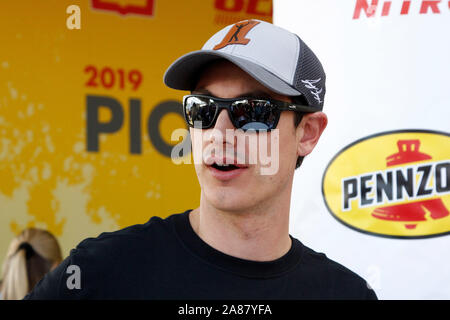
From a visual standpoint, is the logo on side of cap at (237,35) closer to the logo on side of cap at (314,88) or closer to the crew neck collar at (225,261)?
the logo on side of cap at (314,88)

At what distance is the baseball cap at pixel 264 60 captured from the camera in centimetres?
139

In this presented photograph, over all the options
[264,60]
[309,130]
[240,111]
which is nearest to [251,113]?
[240,111]

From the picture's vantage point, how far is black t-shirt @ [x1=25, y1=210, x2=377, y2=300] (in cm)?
133

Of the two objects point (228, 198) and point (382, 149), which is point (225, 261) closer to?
point (228, 198)

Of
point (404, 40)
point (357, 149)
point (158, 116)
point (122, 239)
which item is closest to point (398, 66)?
point (404, 40)

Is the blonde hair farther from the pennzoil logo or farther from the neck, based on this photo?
the neck

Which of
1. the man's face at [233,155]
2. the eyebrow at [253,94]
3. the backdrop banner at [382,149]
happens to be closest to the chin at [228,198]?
the man's face at [233,155]

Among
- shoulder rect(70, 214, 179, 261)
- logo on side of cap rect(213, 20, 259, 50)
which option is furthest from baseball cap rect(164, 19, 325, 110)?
shoulder rect(70, 214, 179, 261)

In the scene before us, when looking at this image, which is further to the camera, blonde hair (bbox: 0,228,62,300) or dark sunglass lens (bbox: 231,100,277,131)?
blonde hair (bbox: 0,228,62,300)

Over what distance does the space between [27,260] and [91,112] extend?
3.23 ft

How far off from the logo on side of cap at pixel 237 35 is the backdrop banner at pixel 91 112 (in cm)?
207

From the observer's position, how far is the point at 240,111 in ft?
4.53

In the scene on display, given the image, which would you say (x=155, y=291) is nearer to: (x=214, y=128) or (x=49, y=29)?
(x=214, y=128)

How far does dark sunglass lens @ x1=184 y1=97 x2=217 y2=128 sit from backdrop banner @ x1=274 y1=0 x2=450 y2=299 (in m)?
0.81
